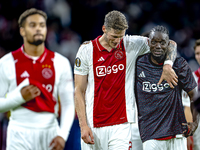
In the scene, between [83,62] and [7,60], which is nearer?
[7,60]

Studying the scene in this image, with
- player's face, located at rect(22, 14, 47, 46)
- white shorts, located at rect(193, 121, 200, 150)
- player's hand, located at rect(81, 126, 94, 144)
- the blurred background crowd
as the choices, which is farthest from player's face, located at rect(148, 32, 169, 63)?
the blurred background crowd

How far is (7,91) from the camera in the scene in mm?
3500

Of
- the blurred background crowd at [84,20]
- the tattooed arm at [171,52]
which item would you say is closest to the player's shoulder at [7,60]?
the tattooed arm at [171,52]

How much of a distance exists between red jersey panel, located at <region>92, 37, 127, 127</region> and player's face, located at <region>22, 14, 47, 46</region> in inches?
26.9

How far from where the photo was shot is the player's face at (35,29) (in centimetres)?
361

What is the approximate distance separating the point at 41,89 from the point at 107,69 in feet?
2.77

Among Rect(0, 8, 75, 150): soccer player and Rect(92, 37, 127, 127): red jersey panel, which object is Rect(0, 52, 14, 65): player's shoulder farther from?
Rect(92, 37, 127, 127): red jersey panel

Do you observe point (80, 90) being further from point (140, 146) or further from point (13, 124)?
point (140, 146)

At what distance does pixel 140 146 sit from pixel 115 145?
940mm

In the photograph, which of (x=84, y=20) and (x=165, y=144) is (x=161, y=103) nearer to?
(x=165, y=144)

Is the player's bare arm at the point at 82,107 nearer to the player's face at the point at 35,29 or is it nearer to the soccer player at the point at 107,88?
the soccer player at the point at 107,88

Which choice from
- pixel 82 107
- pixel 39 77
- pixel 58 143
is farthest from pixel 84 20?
pixel 58 143

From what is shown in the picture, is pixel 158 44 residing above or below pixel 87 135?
above

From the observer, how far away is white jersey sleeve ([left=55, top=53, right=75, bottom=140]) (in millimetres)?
3357
